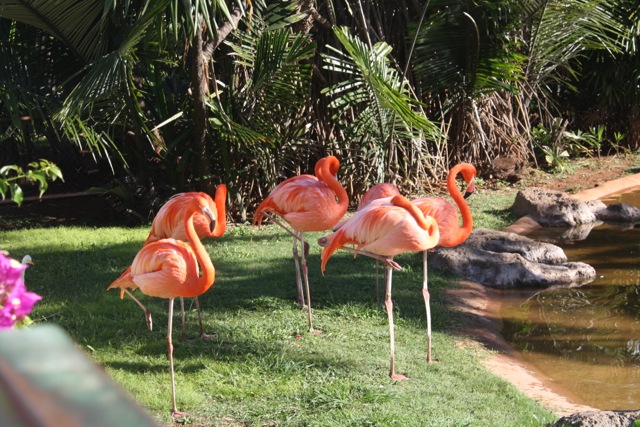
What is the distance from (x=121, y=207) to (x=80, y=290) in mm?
2737

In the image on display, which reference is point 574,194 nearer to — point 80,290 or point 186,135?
point 186,135

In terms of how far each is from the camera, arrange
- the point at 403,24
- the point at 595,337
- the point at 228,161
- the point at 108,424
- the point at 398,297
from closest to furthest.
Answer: the point at 108,424 → the point at 595,337 → the point at 398,297 → the point at 228,161 → the point at 403,24

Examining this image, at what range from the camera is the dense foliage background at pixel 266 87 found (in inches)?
295

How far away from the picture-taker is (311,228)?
220 inches

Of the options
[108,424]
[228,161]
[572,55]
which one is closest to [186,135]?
[228,161]

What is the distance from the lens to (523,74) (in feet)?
36.7

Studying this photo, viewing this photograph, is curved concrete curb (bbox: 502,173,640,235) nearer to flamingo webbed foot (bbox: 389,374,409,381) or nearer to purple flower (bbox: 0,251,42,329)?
flamingo webbed foot (bbox: 389,374,409,381)

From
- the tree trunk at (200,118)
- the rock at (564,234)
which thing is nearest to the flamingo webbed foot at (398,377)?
the tree trunk at (200,118)

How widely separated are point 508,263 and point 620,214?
2849 mm

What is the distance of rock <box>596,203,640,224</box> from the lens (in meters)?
9.11

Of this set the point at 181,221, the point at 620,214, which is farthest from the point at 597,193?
the point at 181,221

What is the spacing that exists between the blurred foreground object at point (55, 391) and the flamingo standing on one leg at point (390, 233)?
419 centimetres

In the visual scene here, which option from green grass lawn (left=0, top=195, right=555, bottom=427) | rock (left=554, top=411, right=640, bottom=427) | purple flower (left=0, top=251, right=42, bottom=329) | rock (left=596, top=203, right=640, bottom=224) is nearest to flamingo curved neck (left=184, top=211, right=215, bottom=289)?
green grass lawn (left=0, top=195, right=555, bottom=427)

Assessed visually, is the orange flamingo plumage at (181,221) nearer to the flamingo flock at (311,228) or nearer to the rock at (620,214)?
the flamingo flock at (311,228)
